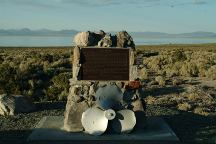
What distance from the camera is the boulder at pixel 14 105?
16.2 metres

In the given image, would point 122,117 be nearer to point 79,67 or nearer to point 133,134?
point 133,134

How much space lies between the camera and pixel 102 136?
12680mm

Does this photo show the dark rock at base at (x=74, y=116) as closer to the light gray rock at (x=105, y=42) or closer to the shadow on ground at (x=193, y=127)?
the light gray rock at (x=105, y=42)

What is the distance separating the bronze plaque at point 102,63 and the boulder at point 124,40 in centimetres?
20

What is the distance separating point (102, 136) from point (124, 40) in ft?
8.88

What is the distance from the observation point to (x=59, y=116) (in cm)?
1544

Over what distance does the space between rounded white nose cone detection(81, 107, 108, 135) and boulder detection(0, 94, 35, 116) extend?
4.15 metres

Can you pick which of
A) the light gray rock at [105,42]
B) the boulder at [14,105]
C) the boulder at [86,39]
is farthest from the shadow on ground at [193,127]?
the boulder at [14,105]

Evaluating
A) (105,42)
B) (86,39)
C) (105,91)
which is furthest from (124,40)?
(105,91)

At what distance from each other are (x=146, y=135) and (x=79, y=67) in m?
2.55

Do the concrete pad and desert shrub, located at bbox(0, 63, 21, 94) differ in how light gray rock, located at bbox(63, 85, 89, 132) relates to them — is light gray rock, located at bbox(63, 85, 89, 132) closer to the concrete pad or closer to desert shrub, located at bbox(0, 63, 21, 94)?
the concrete pad

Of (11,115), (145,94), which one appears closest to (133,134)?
(11,115)

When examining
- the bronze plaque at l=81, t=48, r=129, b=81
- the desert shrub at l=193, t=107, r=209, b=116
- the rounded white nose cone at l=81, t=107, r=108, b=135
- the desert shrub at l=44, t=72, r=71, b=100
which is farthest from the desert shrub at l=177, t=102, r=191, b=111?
the rounded white nose cone at l=81, t=107, r=108, b=135

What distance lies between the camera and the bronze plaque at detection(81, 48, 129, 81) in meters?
13.2
